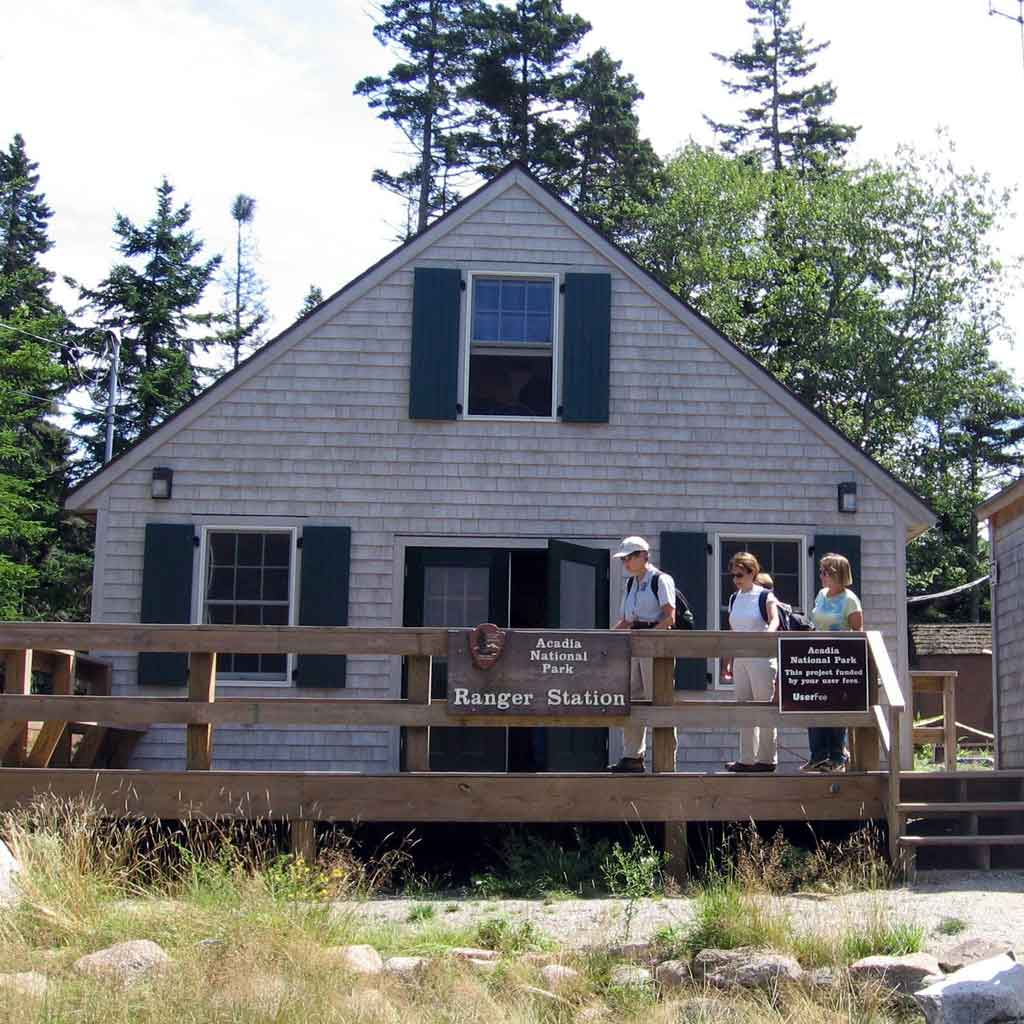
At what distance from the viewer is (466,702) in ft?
28.3

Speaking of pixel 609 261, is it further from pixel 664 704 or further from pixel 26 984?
pixel 26 984

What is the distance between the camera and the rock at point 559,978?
6383mm

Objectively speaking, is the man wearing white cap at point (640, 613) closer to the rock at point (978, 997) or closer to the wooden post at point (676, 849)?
the wooden post at point (676, 849)

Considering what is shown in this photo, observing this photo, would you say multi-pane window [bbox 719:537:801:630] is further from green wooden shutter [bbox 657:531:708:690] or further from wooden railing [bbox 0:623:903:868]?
wooden railing [bbox 0:623:903:868]

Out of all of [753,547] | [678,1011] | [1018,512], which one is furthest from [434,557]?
[678,1011]

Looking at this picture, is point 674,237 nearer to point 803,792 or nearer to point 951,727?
point 951,727

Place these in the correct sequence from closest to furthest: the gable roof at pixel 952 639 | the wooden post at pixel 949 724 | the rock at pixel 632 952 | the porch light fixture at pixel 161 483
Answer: the rock at pixel 632 952 < the porch light fixture at pixel 161 483 < the wooden post at pixel 949 724 < the gable roof at pixel 952 639

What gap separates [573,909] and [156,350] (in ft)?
91.4

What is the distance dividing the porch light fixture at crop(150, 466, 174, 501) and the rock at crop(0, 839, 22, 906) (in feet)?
16.8

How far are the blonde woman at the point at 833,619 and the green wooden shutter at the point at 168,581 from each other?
5.26 metres

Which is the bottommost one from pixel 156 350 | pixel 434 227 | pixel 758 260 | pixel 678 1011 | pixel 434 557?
pixel 678 1011

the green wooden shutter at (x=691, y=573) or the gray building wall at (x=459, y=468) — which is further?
the gray building wall at (x=459, y=468)

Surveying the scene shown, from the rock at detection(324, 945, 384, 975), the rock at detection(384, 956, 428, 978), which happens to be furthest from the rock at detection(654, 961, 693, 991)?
the rock at detection(324, 945, 384, 975)

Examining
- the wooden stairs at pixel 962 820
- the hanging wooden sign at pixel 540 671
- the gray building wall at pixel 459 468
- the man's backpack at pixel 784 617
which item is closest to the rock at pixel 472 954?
the hanging wooden sign at pixel 540 671
